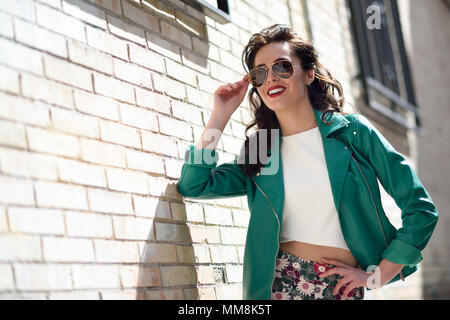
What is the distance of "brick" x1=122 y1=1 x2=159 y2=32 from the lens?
308 cm

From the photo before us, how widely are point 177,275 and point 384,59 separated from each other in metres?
4.73

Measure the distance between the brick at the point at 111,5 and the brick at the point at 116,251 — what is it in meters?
1.06

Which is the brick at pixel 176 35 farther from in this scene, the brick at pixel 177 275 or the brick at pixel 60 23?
the brick at pixel 177 275

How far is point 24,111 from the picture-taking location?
2363 millimetres

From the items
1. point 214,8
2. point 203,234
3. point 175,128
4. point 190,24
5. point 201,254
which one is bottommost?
point 201,254

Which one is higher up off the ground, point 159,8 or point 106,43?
point 159,8

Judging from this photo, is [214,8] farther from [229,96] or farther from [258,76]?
[258,76]

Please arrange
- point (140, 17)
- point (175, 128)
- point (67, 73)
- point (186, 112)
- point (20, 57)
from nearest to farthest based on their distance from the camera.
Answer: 1. point (20, 57)
2. point (67, 73)
3. point (140, 17)
4. point (175, 128)
5. point (186, 112)

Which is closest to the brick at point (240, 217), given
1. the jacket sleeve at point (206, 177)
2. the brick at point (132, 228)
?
the jacket sleeve at point (206, 177)

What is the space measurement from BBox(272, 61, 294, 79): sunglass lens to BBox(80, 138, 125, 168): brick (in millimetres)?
792

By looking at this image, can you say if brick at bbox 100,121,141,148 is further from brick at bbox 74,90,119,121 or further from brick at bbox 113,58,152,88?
brick at bbox 113,58,152,88

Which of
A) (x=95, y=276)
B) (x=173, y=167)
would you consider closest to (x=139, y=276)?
(x=95, y=276)

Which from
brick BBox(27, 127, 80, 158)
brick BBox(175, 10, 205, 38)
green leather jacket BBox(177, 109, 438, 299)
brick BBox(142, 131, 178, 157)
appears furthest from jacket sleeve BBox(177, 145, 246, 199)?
brick BBox(175, 10, 205, 38)

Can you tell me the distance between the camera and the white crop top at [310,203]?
2.89 meters
